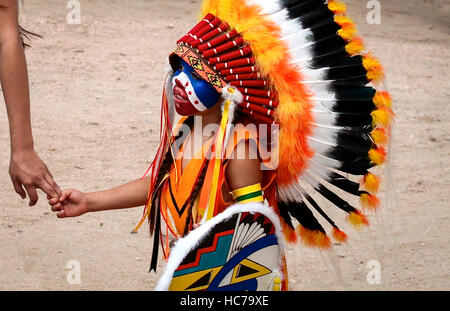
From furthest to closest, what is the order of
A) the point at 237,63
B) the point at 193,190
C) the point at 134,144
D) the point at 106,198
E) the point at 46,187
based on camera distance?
1. the point at 134,144
2. the point at 106,198
3. the point at 46,187
4. the point at 193,190
5. the point at 237,63

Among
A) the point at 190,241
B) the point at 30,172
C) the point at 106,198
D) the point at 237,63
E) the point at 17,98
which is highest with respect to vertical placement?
the point at 237,63

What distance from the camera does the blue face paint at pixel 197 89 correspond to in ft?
9.37

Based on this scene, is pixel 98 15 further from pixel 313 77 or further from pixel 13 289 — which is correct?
pixel 313 77

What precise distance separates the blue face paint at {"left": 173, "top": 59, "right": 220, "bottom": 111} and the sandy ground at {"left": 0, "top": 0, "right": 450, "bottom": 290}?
850mm

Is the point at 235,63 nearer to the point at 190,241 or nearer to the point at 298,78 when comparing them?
the point at 298,78

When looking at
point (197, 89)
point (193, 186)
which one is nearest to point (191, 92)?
point (197, 89)

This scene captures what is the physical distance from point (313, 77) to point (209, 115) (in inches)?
16.9

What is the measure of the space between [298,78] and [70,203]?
42.9 inches

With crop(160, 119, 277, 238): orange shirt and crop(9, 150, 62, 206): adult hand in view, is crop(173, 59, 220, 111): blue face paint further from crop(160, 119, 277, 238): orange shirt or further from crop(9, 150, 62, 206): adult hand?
crop(9, 150, 62, 206): adult hand

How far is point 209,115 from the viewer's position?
2.98 metres

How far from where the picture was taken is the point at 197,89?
2.86 meters

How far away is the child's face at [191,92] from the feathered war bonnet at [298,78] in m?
0.05

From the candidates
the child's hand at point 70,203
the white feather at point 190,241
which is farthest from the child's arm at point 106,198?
A: the white feather at point 190,241
